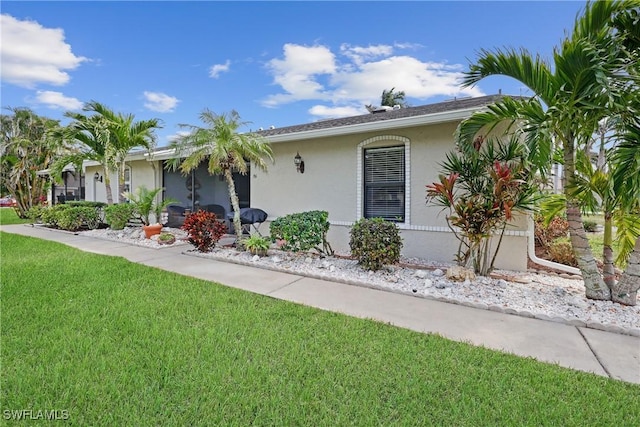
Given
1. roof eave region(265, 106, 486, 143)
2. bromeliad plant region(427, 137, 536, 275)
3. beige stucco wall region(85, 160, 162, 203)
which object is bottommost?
bromeliad plant region(427, 137, 536, 275)

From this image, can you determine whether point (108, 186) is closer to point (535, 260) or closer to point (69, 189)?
point (69, 189)

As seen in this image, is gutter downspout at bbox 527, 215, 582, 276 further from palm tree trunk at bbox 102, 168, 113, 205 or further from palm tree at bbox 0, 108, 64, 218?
palm tree at bbox 0, 108, 64, 218

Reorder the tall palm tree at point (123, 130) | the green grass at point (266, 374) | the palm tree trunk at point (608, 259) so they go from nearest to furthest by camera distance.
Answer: the green grass at point (266, 374) → the palm tree trunk at point (608, 259) → the tall palm tree at point (123, 130)

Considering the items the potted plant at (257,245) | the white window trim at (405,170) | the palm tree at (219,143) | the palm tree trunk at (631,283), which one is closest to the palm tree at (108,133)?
the palm tree at (219,143)

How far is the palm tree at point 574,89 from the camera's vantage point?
3906 millimetres

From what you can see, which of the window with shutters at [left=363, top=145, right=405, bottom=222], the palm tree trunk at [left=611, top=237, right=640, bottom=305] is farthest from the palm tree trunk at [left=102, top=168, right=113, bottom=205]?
the palm tree trunk at [left=611, top=237, right=640, bottom=305]

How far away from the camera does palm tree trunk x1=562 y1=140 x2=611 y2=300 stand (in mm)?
4645

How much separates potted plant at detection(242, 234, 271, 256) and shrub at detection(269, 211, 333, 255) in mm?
542

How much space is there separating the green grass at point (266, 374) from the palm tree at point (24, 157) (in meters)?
17.5

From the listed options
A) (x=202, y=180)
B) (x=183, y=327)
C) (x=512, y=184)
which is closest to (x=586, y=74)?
(x=512, y=184)

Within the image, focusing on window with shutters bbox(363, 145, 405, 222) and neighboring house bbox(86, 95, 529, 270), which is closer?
neighboring house bbox(86, 95, 529, 270)

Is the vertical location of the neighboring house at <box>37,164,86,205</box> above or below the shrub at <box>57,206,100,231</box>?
above

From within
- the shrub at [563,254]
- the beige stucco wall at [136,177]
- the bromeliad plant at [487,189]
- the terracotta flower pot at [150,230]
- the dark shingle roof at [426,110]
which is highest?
the dark shingle roof at [426,110]

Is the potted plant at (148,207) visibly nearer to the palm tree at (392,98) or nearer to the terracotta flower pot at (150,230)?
the terracotta flower pot at (150,230)
